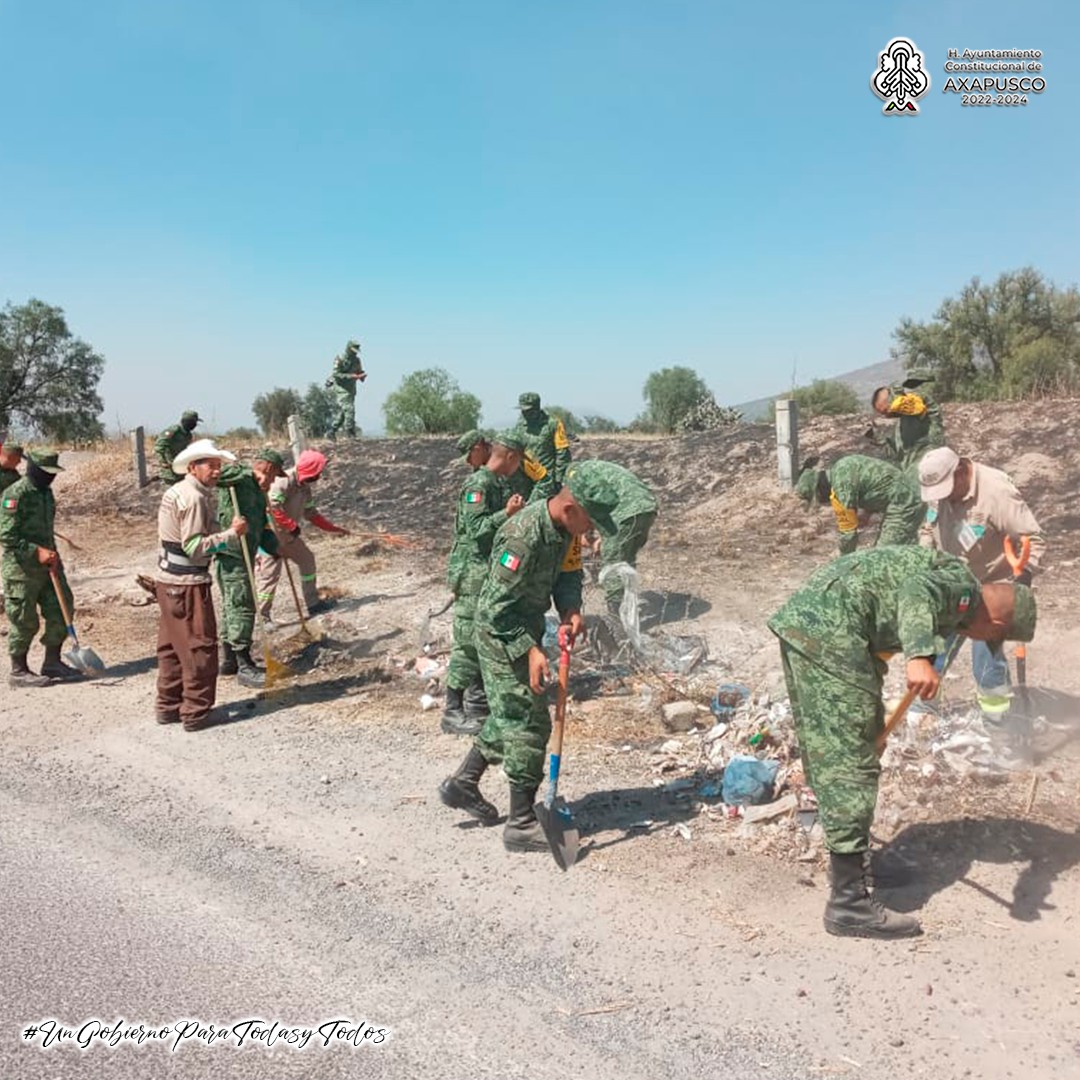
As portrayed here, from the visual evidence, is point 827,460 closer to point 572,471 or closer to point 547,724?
point 572,471

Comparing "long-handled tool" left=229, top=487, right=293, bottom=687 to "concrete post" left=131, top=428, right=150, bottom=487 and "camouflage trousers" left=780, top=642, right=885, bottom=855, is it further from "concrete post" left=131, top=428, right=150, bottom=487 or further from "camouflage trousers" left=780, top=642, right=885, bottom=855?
"concrete post" left=131, top=428, right=150, bottom=487

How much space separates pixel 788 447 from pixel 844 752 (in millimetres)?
9609

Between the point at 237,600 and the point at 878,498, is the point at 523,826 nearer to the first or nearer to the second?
the point at 878,498

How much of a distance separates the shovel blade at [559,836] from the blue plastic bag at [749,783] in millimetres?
903

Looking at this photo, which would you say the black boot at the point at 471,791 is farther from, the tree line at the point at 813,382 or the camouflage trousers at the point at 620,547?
the tree line at the point at 813,382

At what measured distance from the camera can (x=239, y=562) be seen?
24.5 feet

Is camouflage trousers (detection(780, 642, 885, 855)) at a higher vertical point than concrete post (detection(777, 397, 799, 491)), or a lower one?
lower

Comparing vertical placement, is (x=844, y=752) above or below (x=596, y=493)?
below

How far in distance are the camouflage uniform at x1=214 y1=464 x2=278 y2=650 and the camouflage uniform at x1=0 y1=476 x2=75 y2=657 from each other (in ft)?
4.67

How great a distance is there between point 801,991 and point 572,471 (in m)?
5.77

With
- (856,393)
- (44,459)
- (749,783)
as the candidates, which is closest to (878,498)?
(749,783)

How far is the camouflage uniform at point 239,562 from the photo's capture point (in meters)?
7.44

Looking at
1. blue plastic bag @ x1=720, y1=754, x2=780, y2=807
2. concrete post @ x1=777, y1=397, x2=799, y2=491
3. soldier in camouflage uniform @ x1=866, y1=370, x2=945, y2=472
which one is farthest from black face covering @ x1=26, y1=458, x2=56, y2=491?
concrete post @ x1=777, y1=397, x2=799, y2=491

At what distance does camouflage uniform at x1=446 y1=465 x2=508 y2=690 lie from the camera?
598 centimetres
